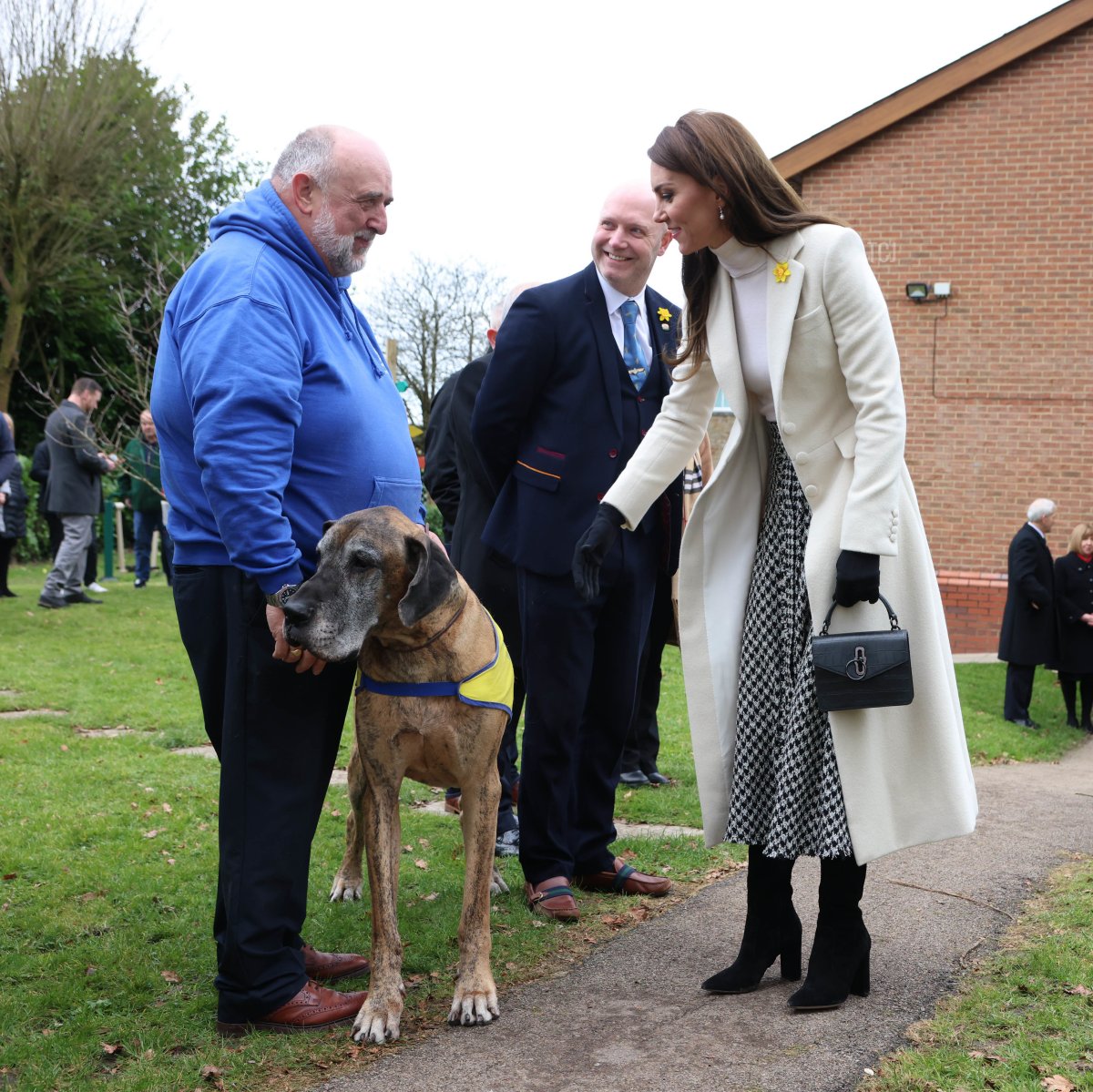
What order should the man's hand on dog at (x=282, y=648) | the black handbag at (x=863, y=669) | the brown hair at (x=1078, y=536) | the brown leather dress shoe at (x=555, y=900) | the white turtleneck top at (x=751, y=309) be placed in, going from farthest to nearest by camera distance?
1. the brown hair at (x=1078, y=536)
2. the brown leather dress shoe at (x=555, y=900)
3. the white turtleneck top at (x=751, y=309)
4. the black handbag at (x=863, y=669)
5. the man's hand on dog at (x=282, y=648)

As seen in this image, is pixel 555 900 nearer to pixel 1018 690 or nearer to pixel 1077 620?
pixel 1018 690

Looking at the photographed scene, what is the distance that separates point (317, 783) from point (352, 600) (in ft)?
2.19

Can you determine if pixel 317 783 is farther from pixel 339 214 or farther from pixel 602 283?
pixel 602 283

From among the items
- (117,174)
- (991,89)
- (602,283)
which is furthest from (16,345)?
(602,283)

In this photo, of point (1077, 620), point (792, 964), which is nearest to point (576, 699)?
point (792, 964)

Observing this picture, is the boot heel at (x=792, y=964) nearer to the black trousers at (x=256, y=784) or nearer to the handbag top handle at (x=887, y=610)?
the handbag top handle at (x=887, y=610)

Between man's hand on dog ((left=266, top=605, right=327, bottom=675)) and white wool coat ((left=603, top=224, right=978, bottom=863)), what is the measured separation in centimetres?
134

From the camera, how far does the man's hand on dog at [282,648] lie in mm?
3402

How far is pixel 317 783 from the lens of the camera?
12.3 feet

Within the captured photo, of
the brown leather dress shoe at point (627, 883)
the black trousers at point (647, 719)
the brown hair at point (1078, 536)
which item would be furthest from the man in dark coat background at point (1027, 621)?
the brown leather dress shoe at point (627, 883)

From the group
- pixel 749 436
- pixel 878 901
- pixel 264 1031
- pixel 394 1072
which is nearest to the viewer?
pixel 394 1072

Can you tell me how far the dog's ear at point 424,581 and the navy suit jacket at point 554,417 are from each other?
1.09m

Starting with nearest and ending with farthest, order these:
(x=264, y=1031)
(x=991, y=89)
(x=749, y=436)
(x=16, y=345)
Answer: (x=264, y=1031)
(x=749, y=436)
(x=991, y=89)
(x=16, y=345)

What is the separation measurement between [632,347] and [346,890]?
2.43 metres
